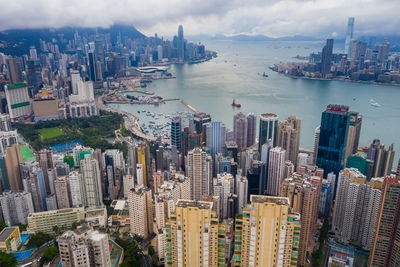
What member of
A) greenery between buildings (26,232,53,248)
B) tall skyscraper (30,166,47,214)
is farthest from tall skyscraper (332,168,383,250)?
tall skyscraper (30,166,47,214)

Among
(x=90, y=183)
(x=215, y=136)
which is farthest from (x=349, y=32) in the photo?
(x=90, y=183)

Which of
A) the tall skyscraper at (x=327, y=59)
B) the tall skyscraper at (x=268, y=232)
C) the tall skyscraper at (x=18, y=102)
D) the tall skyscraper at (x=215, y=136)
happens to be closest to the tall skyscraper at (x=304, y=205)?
the tall skyscraper at (x=268, y=232)

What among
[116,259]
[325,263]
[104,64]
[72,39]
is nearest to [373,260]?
[325,263]

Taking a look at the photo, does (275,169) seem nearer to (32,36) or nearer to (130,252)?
(130,252)

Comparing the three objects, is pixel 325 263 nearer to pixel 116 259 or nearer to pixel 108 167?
pixel 116 259

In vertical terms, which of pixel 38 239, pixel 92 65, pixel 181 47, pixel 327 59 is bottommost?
pixel 38 239

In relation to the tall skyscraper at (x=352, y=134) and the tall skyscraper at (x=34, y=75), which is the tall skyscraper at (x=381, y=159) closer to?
the tall skyscraper at (x=352, y=134)
